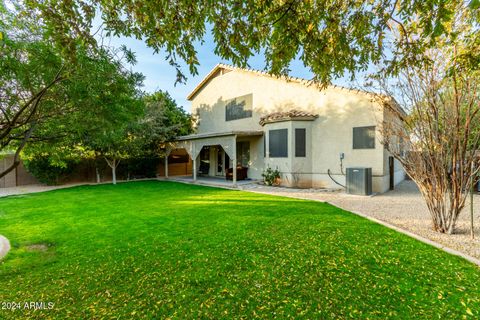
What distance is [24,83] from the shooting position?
3195mm

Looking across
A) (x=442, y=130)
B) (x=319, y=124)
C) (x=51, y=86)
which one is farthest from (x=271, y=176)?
(x=51, y=86)

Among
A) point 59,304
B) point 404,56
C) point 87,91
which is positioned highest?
point 404,56

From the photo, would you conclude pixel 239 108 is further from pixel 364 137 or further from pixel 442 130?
pixel 442 130

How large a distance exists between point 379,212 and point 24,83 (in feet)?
30.0

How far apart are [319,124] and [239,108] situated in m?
6.16

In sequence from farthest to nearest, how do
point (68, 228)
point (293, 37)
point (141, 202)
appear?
point (141, 202), point (68, 228), point (293, 37)

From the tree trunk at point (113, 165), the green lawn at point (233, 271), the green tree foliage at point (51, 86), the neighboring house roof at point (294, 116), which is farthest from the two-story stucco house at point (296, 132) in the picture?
the green tree foliage at point (51, 86)

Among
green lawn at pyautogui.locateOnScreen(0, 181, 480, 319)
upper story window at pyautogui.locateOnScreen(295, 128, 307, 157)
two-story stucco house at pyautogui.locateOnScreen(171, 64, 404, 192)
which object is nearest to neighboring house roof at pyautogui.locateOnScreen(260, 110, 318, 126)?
two-story stucco house at pyautogui.locateOnScreen(171, 64, 404, 192)

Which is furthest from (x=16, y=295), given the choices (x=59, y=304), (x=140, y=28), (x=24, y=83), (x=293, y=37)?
(x=293, y=37)

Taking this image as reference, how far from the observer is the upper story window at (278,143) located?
12.3 metres

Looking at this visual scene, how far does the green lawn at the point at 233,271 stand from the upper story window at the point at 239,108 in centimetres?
1033

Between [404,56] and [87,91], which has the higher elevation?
[404,56]

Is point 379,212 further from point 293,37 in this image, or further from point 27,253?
point 27,253

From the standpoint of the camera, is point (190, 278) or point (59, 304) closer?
point (59, 304)
